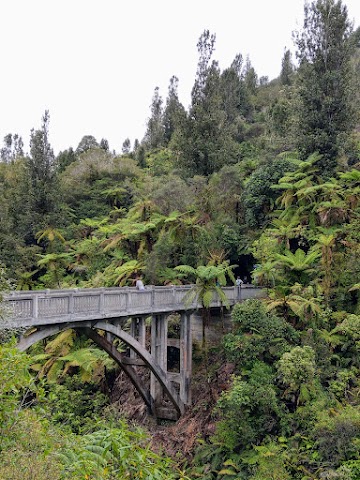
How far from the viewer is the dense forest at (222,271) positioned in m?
5.96

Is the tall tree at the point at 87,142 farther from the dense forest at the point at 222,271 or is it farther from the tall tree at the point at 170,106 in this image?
the dense forest at the point at 222,271

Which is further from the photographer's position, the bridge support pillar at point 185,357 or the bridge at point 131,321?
the bridge support pillar at point 185,357

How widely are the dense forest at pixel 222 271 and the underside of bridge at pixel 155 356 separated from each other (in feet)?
2.43

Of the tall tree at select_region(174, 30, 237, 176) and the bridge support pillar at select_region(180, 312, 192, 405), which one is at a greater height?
the tall tree at select_region(174, 30, 237, 176)

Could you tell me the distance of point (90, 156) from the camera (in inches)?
1523

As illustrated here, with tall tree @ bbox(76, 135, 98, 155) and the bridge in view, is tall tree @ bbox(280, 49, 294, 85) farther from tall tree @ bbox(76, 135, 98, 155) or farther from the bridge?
the bridge

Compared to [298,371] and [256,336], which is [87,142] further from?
[298,371]

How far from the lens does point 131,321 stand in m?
16.1

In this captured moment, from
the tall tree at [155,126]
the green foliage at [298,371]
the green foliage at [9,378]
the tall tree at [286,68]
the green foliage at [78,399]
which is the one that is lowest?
the green foliage at [78,399]

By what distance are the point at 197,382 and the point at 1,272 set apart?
39.1 feet

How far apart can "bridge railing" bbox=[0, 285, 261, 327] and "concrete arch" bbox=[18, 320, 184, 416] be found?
11.5 inches

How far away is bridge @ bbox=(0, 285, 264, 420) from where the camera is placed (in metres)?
11.0

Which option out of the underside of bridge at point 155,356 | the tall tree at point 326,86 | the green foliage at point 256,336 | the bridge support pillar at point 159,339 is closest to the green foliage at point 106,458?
the underside of bridge at point 155,356

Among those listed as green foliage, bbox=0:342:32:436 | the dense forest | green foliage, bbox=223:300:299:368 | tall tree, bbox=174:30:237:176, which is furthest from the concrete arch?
tall tree, bbox=174:30:237:176
